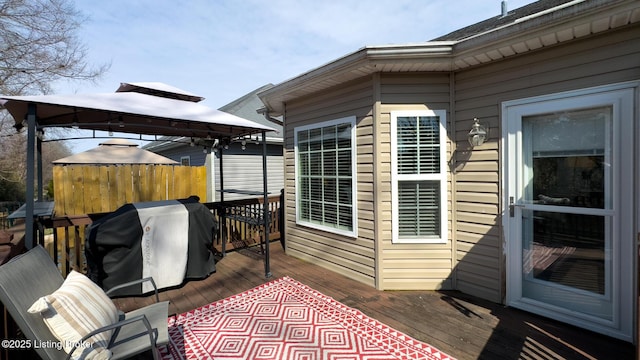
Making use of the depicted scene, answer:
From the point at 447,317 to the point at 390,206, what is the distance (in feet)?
4.24

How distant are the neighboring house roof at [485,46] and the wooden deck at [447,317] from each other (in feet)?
8.57

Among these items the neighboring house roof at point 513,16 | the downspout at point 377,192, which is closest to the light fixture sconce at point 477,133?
the downspout at point 377,192

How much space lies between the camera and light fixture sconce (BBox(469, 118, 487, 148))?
306 centimetres

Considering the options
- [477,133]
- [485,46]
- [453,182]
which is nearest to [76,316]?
[453,182]

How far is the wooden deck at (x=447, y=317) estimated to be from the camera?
227cm

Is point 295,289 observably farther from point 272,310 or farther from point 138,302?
point 138,302

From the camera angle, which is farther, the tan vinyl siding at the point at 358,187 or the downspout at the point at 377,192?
the tan vinyl siding at the point at 358,187

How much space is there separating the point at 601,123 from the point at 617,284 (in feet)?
4.51

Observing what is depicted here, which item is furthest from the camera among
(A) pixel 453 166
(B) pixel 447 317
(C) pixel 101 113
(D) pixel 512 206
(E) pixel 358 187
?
(E) pixel 358 187

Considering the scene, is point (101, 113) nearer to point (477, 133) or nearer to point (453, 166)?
point (453, 166)

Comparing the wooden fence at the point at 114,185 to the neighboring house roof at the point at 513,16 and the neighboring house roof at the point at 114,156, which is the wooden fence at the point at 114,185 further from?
the neighboring house roof at the point at 513,16

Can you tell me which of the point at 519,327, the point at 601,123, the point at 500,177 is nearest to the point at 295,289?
the point at 519,327

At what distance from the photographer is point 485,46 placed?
2799 millimetres

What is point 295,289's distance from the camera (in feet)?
11.4
